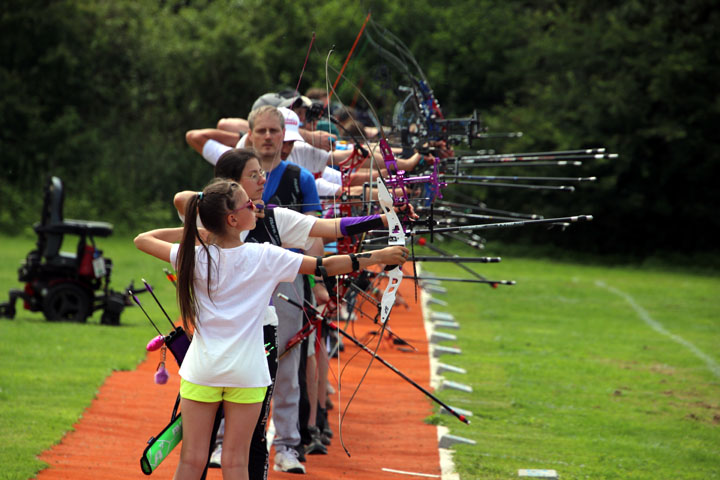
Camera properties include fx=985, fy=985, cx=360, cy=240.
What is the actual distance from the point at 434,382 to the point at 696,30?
59.7 feet

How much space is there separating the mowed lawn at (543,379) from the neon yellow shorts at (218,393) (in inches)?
70.7

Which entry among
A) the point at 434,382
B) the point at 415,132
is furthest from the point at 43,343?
the point at 415,132

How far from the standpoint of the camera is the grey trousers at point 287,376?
541cm

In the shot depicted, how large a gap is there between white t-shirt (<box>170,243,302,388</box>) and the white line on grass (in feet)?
23.4

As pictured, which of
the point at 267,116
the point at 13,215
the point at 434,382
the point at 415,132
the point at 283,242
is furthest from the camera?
the point at 13,215

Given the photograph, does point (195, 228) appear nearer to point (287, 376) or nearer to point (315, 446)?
point (287, 376)

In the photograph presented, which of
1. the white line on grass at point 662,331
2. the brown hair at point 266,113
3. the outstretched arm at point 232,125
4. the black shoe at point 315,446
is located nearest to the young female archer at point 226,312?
the brown hair at point 266,113

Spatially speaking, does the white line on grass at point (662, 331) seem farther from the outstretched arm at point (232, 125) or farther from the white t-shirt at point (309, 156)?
the outstretched arm at point (232, 125)

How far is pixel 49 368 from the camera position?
27.0 ft

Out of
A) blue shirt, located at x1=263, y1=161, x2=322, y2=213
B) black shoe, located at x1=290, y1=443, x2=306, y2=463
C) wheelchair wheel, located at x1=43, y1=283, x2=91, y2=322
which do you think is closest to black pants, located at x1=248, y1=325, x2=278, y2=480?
black shoe, located at x1=290, y1=443, x2=306, y2=463

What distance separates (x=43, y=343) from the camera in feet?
30.7

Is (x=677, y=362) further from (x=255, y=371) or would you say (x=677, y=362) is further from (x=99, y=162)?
(x=99, y=162)

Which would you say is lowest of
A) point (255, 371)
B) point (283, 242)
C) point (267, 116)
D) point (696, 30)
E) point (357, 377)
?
point (357, 377)

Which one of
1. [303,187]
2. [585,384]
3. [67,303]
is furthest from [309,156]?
[67,303]
